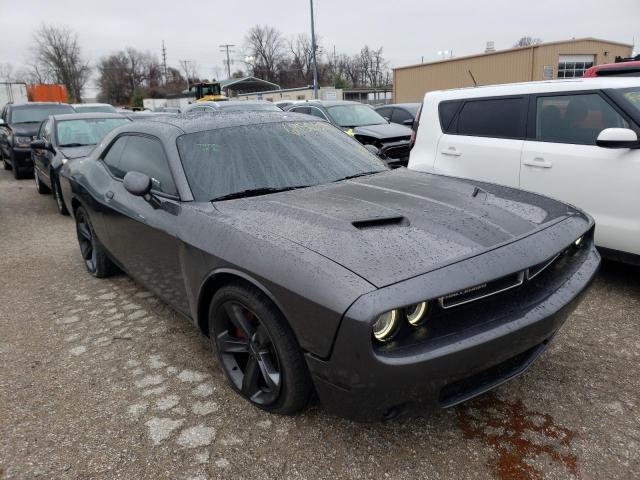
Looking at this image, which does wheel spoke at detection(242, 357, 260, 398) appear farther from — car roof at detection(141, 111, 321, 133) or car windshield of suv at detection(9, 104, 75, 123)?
car windshield of suv at detection(9, 104, 75, 123)

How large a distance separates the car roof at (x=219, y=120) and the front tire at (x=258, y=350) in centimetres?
126

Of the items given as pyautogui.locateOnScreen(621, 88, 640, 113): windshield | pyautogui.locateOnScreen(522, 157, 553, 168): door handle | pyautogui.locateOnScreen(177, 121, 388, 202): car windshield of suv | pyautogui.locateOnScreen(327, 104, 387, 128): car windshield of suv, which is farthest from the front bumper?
pyautogui.locateOnScreen(327, 104, 387, 128): car windshield of suv

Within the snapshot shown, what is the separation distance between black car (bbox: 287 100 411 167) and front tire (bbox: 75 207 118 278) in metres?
5.17

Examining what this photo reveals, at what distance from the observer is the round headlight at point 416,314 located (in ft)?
6.29

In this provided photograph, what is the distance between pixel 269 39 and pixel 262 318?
91092 mm

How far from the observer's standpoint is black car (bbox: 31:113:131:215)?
7.08 meters

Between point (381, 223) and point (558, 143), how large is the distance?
103 inches

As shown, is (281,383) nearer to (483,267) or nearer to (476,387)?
(476,387)

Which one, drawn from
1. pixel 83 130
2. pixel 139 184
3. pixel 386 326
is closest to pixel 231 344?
pixel 386 326

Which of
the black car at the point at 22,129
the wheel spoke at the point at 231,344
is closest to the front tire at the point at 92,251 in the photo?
the wheel spoke at the point at 231,344

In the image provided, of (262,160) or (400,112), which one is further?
(400,112)

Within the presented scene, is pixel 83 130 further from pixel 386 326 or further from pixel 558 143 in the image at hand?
pixel 386 326

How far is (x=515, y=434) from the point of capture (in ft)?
7.49

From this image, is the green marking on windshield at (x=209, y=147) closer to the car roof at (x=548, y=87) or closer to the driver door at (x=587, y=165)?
the driver door at (x=587, y=165)
